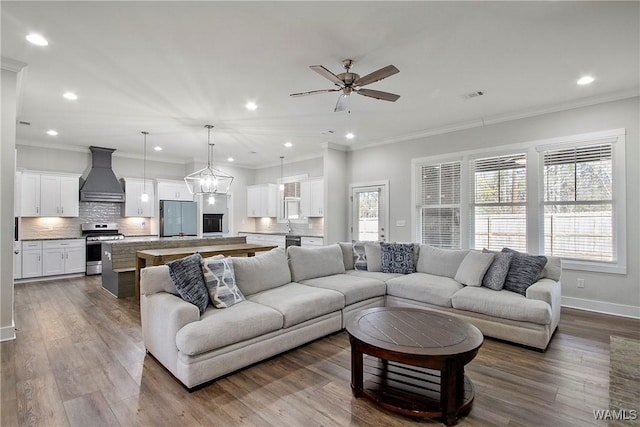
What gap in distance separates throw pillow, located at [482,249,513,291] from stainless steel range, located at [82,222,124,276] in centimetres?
745

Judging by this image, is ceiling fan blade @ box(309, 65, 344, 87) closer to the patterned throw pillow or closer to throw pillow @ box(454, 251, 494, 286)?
the patterned throw pillow

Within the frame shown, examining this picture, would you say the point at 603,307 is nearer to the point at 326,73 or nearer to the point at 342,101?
the point at 342,101

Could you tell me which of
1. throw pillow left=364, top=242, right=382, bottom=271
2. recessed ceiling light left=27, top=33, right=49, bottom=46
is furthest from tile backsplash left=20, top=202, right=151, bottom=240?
throw pillow left=364, top=242, right=382, bottom=271

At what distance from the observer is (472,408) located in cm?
216

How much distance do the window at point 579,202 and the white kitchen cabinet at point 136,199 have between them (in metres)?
8.26

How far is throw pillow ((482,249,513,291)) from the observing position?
3.68 m

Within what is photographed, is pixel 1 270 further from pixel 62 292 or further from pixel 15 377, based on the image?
pixel 62 292

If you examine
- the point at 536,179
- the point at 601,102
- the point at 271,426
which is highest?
the point at 601,102

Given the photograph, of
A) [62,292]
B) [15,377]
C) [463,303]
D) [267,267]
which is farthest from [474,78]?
[62,292]

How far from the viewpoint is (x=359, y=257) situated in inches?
194

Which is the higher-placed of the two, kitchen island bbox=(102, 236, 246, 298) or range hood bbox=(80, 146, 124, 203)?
range hood bbox=(80, 146, 124, 203)

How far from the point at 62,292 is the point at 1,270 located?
8.19ft

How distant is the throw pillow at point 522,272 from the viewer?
11.7 ft

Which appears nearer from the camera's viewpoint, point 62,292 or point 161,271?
point 161,271
